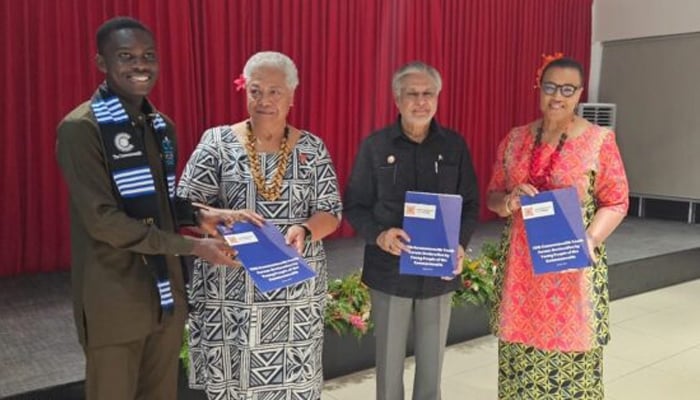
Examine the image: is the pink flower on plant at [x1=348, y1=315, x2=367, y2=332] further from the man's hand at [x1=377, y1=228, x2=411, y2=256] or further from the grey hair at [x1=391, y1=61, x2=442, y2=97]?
the grey hair at [x1=391, y1=61, x2=442, y2=97]

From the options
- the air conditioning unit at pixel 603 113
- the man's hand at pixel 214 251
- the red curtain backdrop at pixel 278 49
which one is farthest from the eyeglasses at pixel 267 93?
the air conditioning unit at pixel 603 113

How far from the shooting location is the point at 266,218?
1822 mm

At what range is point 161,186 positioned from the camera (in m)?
1.60

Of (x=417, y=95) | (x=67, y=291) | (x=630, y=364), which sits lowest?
(x=630, y=364)

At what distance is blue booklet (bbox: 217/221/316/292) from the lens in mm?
1651

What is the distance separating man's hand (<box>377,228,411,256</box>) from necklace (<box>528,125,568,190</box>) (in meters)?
0.51

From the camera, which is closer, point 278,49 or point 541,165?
point 541,165

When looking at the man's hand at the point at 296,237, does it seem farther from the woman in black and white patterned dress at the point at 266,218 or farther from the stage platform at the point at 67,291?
the stage platform at the point at 67,291

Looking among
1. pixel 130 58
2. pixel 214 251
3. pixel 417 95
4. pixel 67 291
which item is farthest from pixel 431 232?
pixel 67 291

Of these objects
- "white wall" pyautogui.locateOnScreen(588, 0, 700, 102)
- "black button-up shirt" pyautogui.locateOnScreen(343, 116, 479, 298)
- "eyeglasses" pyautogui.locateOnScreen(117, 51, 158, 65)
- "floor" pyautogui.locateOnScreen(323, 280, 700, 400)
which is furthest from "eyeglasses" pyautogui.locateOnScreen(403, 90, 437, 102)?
"white wall" pyautogui.locateOnScreen(588, 0, 700, 102)

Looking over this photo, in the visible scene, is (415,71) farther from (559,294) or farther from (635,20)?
(635,20)

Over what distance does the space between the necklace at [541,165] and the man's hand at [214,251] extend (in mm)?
1046

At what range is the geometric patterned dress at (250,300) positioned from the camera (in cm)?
183

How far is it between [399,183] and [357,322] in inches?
45.8
